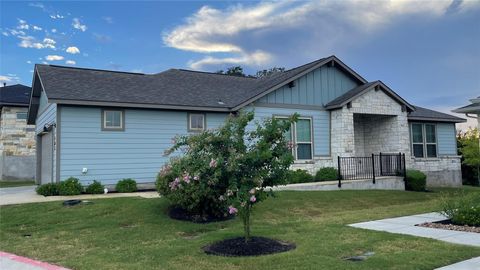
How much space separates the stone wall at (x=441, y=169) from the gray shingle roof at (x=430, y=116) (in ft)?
6.92

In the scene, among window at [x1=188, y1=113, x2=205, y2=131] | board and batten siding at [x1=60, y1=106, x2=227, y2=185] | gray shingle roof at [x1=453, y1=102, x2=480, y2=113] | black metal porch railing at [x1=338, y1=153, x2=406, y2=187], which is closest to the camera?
gray shingle roof at [x1=453, y1=102, x2=480, y2=113]

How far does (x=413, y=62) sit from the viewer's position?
19938 mm

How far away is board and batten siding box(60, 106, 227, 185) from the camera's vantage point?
1401 cm

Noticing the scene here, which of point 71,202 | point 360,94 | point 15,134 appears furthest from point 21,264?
point 15,134

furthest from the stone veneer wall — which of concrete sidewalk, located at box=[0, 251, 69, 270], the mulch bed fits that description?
the mulch bed

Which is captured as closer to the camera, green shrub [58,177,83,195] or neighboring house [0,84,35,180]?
green shrub [58,177,83,195]

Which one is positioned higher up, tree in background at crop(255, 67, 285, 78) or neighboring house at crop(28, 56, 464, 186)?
tree in background at crop(255, 67, 285, 78)

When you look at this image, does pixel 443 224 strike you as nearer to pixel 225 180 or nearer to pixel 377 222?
pixel 377 222

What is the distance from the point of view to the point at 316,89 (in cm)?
1892

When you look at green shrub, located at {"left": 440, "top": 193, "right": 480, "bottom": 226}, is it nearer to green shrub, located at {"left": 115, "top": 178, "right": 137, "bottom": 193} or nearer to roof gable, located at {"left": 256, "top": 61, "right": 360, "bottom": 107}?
roof gable, located at {"left": 256, "top": 61, "right": 360, "bottom": 107}

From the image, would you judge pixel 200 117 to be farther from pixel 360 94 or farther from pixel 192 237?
pixel 192 237

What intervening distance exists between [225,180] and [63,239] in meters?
3.53

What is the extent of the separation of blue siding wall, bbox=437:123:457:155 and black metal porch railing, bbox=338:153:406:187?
5.95 meters

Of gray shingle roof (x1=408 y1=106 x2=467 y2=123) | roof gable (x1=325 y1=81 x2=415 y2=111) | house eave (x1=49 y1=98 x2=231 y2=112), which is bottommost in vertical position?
house eave (x1=49 y1=98 x2=231 y2=112)
